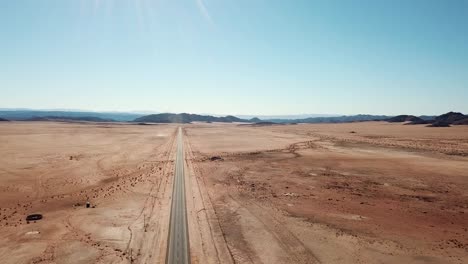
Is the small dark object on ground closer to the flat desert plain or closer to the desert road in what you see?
the flat desert plain

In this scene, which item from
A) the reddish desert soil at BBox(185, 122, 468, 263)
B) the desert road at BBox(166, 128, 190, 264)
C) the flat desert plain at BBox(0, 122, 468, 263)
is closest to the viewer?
the desert road at BBox(166, 128, 190, 264)

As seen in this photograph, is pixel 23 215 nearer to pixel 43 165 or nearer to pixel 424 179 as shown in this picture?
pixel 43 165

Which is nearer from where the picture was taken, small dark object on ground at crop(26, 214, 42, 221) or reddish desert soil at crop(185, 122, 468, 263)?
reddish desert soil at crop(185, 122, 468, 263)

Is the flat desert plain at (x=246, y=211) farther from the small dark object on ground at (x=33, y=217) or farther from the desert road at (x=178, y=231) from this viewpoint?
the desert road at (x=178, y=231)

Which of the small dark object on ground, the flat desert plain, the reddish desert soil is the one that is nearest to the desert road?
the flat desert plain

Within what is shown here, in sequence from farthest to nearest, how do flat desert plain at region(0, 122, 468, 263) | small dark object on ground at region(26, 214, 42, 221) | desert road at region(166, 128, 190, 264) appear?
small dark object on ground at region(26, 214, 42, 221), flat desert plain at region(0, 122, 468, 263), desert road at region(166, 128, 190, 264)

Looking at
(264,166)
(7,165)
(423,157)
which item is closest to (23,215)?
(7,165)
